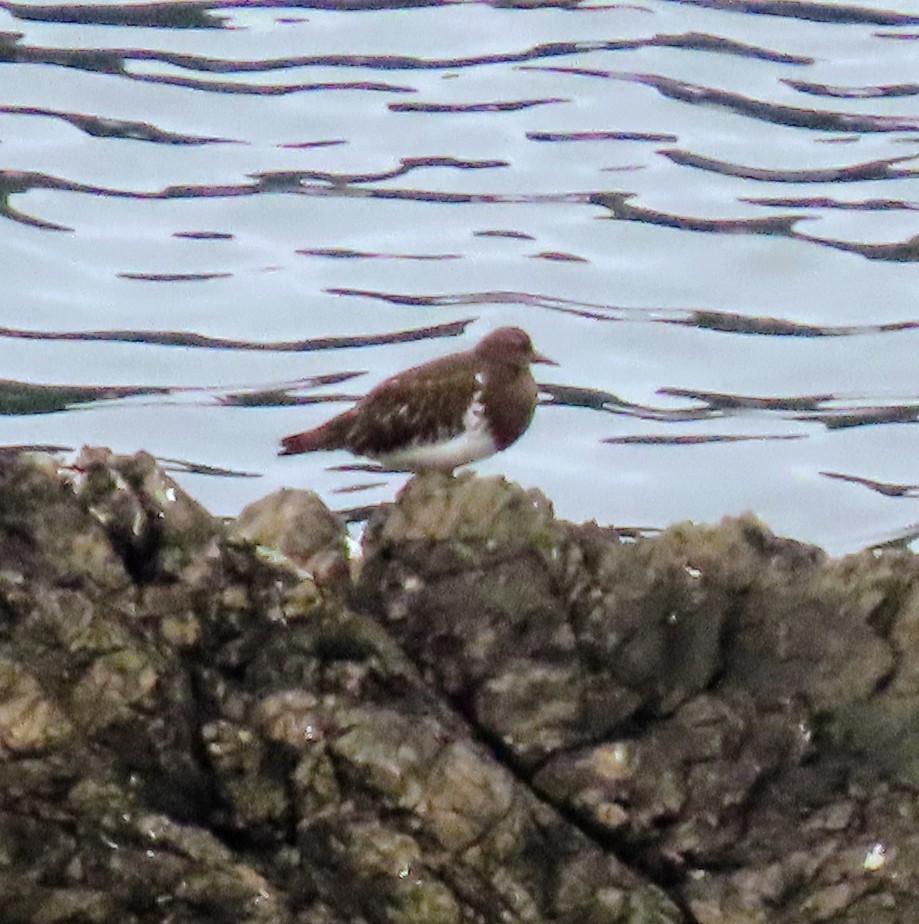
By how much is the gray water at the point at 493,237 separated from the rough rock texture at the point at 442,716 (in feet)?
12.0

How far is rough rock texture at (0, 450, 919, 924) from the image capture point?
3674 mm

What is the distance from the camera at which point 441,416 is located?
17.6 feet

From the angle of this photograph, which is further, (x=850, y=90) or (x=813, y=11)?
(x=813, y=11)

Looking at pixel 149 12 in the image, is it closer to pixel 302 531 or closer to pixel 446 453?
pixel 446 453

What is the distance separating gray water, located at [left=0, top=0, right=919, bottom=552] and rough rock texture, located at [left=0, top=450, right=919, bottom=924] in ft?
12.0

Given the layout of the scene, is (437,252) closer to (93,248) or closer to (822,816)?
(93,248)

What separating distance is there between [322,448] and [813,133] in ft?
19.4

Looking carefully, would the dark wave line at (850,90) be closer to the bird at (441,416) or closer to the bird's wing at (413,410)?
the bird at (441,416)

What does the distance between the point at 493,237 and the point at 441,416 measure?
477 centimetres

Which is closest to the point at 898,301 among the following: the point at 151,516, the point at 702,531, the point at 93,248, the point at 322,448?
the point at 93,248

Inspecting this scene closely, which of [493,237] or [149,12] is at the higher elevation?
[149,12]

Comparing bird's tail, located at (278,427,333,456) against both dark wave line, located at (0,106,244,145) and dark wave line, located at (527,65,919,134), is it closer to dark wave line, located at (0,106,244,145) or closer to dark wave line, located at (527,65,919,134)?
dark wave line, located at (0,106,244,145)

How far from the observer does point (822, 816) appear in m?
3.95

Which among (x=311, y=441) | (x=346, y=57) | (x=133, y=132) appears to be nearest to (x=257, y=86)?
(x=346, y=57)
